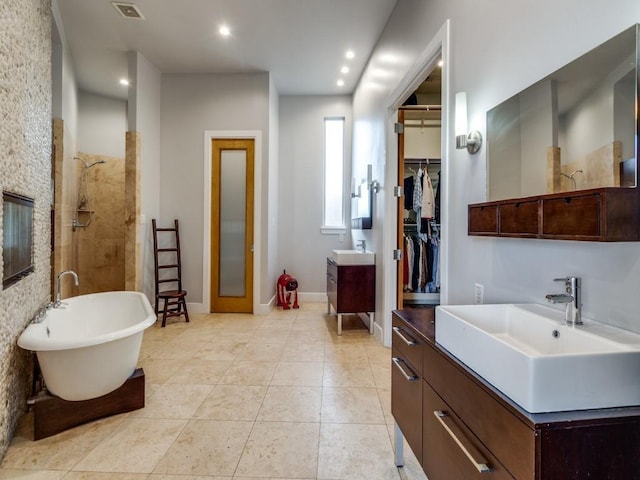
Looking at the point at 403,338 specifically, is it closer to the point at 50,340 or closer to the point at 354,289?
the point at 50,340

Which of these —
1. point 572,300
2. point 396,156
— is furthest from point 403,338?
point 396,156

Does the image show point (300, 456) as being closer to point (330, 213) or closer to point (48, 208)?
point (48, 208)

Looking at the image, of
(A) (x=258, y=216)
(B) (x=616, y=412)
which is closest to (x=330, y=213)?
(A) (x=258, y=216)

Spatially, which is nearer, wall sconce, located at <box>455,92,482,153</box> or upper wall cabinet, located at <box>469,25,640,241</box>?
upper wall cabinet, located at <box>469,25,640,241</box>

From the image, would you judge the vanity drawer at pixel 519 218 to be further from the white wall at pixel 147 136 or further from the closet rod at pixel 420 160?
the white wall at pixel 147 136

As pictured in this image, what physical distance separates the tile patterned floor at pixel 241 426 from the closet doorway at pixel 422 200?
1.35 metres

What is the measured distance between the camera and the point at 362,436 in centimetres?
193

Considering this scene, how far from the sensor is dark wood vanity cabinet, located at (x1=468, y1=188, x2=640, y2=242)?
0.87m

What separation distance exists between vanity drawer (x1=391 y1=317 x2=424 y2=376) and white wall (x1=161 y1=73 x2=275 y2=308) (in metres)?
3.08

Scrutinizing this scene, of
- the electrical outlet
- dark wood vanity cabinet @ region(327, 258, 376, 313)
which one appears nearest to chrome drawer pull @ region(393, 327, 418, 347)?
the electrical outlet

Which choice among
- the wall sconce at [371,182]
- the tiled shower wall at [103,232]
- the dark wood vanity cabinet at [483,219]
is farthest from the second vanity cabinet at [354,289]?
the tiled shower wall at [103,232]

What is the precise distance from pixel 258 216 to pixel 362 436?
315 cm

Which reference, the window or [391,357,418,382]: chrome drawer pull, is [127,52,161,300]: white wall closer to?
the window

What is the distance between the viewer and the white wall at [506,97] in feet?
3.19
